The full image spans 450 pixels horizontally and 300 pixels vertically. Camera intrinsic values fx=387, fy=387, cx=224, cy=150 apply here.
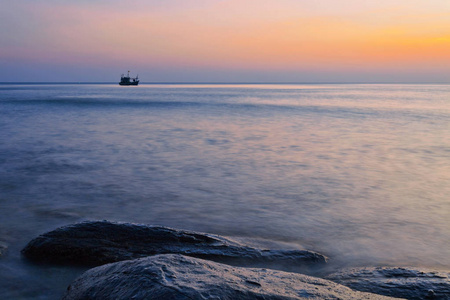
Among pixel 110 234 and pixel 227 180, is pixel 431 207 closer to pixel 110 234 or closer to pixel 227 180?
pixel 227 180

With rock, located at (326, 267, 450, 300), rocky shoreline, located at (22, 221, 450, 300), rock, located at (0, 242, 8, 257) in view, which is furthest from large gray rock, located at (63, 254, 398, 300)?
rock, located at (0, 242, 8, 257)

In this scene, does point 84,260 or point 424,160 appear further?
point 424,160

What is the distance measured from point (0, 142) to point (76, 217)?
1181cm

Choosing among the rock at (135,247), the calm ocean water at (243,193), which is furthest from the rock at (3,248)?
the rock at (135,247)

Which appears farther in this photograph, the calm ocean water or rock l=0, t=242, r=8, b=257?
the calm ocean water

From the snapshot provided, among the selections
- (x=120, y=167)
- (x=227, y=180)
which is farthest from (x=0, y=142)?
(x=227, y=180)

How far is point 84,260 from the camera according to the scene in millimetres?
4512

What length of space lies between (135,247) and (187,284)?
210cm

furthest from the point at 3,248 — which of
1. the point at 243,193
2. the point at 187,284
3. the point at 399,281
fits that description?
the point at 399,281

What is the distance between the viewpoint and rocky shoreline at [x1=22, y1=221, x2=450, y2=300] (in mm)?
2695

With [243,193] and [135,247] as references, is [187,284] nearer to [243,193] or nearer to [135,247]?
[135,247]

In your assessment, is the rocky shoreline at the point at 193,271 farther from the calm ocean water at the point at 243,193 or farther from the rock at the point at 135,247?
the calm ocean water at the point at 243,193

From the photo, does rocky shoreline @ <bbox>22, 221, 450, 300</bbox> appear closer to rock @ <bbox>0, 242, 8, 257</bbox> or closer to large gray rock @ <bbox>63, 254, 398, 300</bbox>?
large gray rock @ <bbox>63, 254, 398, 300</bbox>

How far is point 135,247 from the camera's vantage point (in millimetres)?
4562
